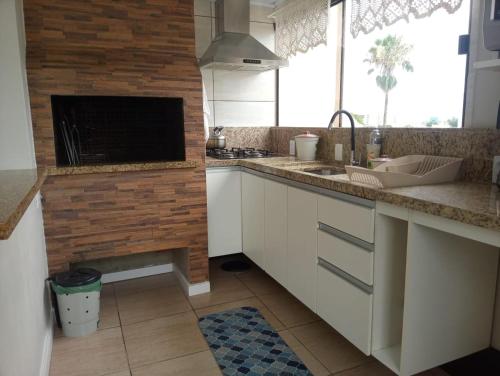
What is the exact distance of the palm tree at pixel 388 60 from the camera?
247cm

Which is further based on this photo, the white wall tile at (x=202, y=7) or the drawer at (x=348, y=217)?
the white wall tile at (x=202, y=7)

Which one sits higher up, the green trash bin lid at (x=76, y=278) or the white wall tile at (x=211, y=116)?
the white wall tile at (x=211, y=116)

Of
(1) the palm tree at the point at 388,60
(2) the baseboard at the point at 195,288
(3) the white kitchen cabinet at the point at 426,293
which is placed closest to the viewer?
(3) the white kitchen cabinet at the point at 426,293

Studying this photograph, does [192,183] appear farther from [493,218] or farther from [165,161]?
[493,218]

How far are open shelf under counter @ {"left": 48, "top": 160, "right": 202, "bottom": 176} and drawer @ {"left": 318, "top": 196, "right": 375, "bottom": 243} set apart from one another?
101 centimetres

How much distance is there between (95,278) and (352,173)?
1.53m

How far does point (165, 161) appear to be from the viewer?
8.11 feet

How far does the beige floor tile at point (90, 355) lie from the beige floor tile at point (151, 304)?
18 cm

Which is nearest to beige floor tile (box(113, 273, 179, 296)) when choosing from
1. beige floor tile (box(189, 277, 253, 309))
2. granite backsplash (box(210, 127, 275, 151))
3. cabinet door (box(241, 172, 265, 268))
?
beige floor tile (box(189, 277, 253, 309))

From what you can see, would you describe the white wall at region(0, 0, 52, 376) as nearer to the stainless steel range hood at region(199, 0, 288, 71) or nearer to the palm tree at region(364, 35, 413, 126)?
the stainless steel range hood at region(199, 0, 288, 71)

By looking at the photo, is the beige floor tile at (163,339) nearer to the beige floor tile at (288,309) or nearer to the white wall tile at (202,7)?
the beige floor tile at (288,309)

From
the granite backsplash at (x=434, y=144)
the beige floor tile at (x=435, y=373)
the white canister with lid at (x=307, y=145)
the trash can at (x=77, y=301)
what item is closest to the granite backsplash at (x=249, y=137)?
the granite backsplash at (x=434, y=144)

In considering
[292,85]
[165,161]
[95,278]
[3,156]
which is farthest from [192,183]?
[292,85]

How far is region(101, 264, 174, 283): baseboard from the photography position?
2.86 meters
